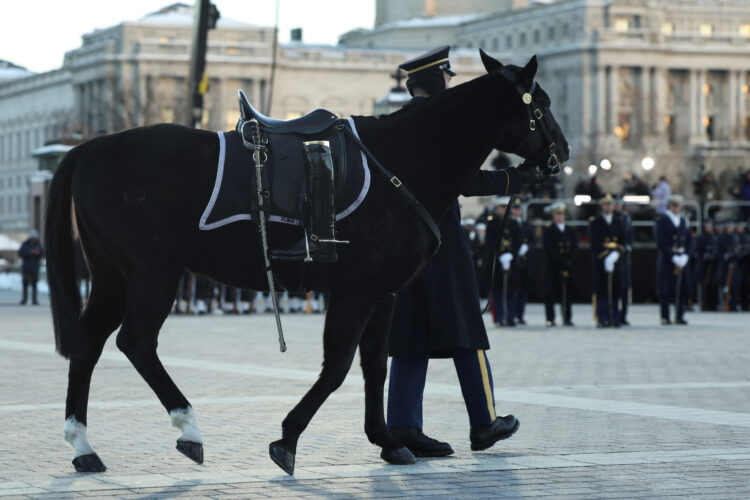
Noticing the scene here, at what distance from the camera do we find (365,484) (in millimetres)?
8023

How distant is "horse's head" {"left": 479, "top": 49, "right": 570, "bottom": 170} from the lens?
8.77 metres

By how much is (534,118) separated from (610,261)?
54.5 ft

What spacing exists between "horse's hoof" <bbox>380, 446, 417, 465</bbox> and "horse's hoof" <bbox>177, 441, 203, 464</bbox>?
3.50 feet

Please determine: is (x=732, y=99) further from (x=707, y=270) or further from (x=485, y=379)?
(x=485, y=379)

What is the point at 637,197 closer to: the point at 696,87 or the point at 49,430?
the point at 49,430

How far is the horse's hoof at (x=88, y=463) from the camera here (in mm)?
8312

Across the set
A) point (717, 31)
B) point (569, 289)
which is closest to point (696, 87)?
point (717, 31)

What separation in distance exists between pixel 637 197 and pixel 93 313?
29599 millimetres

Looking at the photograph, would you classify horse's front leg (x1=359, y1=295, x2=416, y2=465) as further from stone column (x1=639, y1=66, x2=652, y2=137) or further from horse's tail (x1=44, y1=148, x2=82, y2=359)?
stone column (x1=639, y1=66, x2=652, y2=137)

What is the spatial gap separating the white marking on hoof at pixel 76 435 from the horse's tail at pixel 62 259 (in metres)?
0.33

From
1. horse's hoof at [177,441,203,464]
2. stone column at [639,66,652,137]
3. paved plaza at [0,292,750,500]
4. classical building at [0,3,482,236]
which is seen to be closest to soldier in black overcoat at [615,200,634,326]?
paved plaza at [0,292,750,500]

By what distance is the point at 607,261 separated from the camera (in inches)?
992

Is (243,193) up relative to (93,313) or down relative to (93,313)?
up

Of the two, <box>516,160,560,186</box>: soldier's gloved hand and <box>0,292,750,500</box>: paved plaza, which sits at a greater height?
<box>516,160,560,186</box>: soldier's gloved hand
